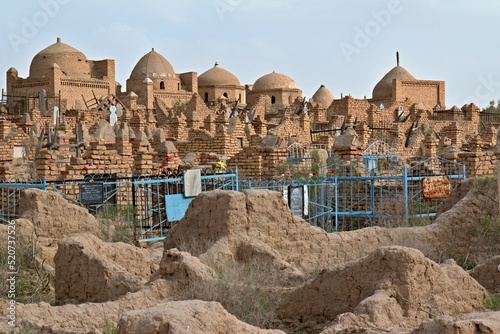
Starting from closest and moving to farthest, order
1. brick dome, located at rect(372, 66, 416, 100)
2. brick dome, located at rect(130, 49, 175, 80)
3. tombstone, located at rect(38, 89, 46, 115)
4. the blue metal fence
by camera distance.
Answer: the blue metal fence
tombstone, located at rect(38, 89, 46, 115)
brick dome, located at rect(372, 66, 416, 100)
brick dome, located at rect(130, 49, 175, 80)

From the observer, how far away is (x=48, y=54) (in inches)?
1972

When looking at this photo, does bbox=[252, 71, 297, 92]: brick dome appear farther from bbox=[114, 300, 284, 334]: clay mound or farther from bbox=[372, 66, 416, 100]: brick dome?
bbox=[114, 300, 284, 334]: clay mound

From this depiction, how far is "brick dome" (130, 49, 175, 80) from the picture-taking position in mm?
52719

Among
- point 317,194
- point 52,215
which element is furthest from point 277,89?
point 52,215

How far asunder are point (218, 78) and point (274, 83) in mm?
3292

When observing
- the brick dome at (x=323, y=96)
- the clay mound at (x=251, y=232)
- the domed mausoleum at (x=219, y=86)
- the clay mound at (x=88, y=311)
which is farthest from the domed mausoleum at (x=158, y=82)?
the clay mound at (x=88, y=311)

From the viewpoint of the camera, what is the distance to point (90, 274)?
9.30 meters

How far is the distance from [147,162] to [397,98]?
31998 mm

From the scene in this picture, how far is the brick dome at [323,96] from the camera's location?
53294 millimetres

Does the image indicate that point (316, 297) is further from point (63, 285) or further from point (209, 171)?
point (209, 171)

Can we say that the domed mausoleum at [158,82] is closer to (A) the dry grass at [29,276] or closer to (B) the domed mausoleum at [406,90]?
(B) the domed mausoleum at [406,90]

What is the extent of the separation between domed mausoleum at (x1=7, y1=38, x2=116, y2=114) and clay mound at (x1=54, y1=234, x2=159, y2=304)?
1217 inches

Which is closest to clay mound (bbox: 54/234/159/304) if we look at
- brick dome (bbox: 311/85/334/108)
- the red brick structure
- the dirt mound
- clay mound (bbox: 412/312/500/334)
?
the dirt mound

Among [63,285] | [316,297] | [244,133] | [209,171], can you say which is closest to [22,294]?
[63,285]
